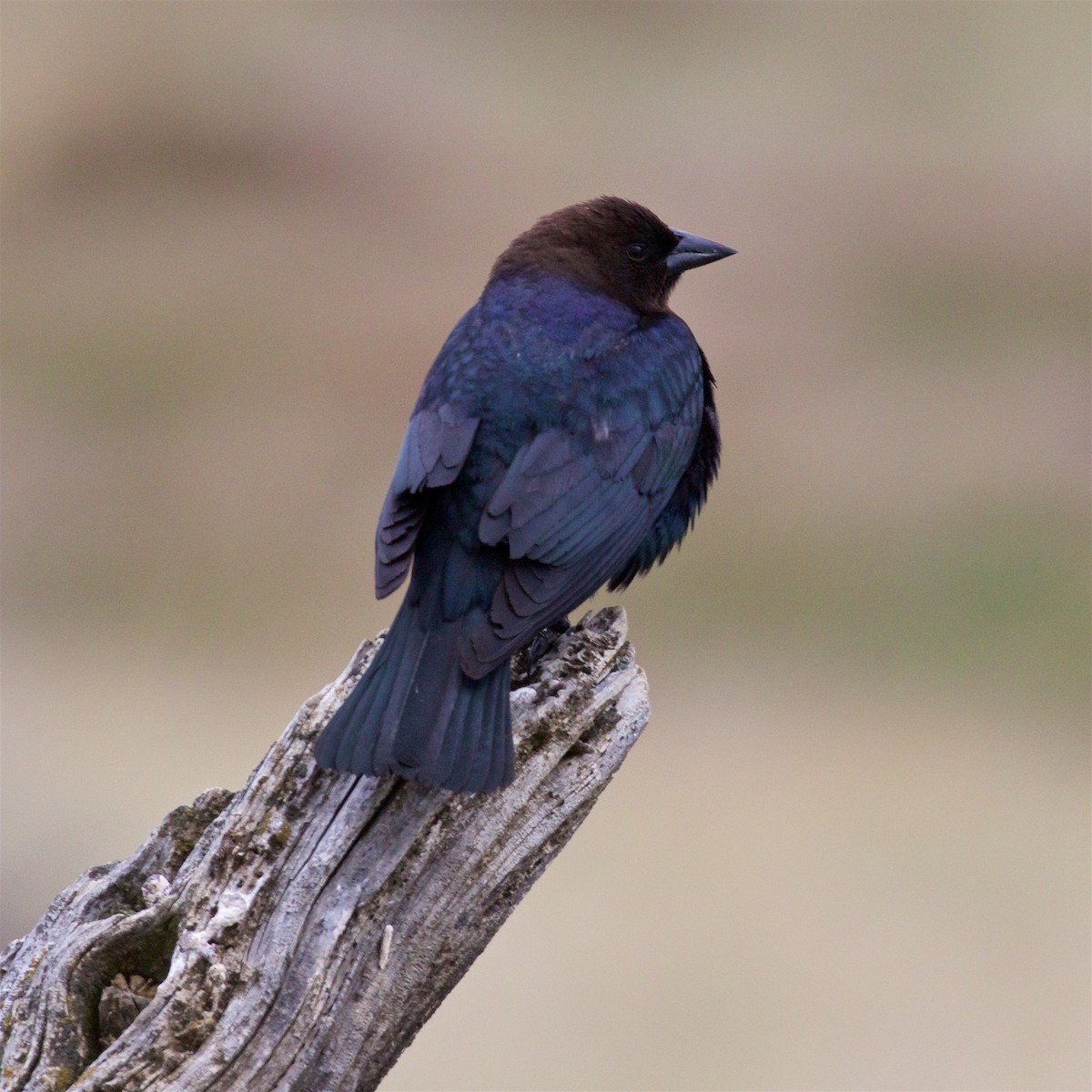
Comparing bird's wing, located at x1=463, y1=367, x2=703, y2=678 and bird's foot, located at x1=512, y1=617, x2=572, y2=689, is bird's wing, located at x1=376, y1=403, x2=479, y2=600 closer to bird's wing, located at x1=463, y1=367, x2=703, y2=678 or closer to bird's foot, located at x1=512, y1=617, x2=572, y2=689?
bird's wing, located at x1=463, y1=367, x2=703, y2=678

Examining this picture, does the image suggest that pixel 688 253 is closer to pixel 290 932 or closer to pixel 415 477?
pixel 415 477

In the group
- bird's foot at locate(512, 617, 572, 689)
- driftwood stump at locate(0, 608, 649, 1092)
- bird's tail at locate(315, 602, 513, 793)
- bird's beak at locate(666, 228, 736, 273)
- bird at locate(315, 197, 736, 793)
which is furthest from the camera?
bird's beak at locate(666, 228, 736, 273)

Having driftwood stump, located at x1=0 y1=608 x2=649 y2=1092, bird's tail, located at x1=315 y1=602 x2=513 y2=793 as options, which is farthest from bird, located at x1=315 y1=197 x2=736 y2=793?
driftwood stump, located at x1=0 y1=608 x2=649 y2=1092

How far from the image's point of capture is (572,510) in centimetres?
386

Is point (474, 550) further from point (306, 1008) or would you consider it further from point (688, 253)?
point (688, 253)

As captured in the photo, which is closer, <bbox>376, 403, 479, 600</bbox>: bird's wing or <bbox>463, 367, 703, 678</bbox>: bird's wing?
<bbox>463, 367, 703, 678</bbox>: bird's wing

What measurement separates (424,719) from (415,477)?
0.86m

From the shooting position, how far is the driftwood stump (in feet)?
9.28

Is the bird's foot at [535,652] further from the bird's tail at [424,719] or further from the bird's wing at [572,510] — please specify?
the bird's tail at [424,719]

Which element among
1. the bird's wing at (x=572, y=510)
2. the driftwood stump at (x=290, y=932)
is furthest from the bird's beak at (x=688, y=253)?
the driftwood stump at (x=290, y=932)

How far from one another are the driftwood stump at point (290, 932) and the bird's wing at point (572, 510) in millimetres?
388

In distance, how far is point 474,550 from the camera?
145 inches

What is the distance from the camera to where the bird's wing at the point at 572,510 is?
353cm

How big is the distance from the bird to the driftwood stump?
0.14m
